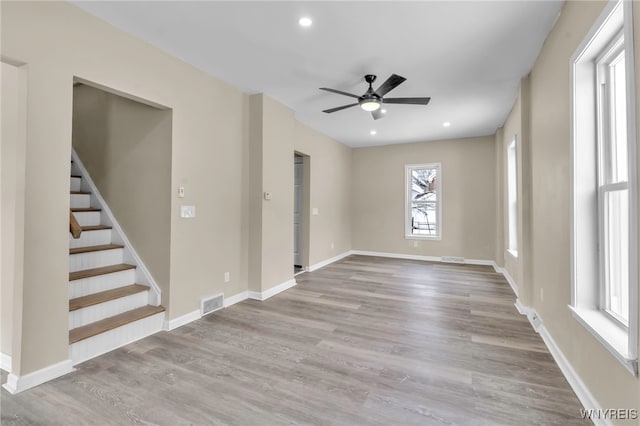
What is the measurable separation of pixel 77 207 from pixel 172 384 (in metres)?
2.76

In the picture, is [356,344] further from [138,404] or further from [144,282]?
[144,282]

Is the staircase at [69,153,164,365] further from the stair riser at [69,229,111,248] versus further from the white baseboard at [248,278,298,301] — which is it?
the white baseboard at [248,278,298,301]

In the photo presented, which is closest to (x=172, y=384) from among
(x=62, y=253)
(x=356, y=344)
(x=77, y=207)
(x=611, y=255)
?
(x=62, y=253)

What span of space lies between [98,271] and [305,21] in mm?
3103

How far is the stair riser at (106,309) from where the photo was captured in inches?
100

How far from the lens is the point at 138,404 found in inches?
74.7

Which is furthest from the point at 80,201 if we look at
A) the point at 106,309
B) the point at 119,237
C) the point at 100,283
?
the point at 106,309

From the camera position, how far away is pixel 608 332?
1652mm

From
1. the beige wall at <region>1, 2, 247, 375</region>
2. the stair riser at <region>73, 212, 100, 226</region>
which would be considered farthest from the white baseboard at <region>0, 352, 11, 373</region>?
the stair riser at <region>73, 212, 100, 226</region>

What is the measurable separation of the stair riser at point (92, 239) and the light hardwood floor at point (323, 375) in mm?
1371

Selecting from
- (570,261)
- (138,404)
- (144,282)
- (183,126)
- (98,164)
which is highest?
(183,126)

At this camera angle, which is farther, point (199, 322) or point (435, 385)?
point (199, 322)

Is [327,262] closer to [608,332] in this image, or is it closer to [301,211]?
[301,211]

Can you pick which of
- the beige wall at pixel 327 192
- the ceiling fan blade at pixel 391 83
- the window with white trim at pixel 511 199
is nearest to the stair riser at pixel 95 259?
the beige wall at pixel 327 192
